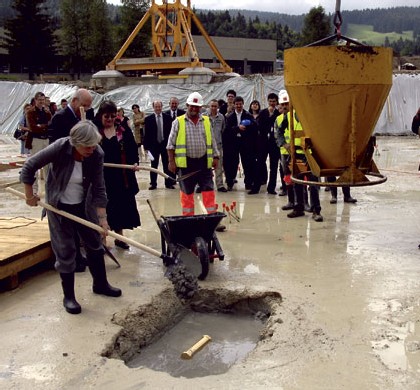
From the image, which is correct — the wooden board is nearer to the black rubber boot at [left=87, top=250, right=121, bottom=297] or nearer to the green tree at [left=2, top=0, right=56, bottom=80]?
the black rubber boot at [left=87, top=250, right=121, bottom=297]

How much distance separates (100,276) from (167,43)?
87.5 feet

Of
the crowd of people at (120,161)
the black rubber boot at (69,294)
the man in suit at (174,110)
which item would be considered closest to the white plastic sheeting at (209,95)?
the crowd of people at (120,161)

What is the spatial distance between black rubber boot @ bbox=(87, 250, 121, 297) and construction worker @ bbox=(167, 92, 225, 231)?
6.05 ft

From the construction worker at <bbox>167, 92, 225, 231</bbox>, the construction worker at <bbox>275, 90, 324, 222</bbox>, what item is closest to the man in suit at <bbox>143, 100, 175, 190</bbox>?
the construction worker at <bbox>275, 90, 324, 222</bbox>

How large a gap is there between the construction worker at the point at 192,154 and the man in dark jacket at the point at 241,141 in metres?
3.31

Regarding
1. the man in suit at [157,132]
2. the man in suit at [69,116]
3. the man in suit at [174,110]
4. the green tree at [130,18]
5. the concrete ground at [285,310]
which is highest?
the green tree at [130,18]

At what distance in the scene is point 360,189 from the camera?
10586 mm

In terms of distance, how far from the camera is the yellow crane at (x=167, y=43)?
28048mm

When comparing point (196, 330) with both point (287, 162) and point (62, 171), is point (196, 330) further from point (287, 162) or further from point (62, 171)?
point (287, 162)

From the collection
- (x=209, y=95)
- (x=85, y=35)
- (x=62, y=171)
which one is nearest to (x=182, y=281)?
(x=62, y=171)

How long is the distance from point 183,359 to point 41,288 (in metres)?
1.92

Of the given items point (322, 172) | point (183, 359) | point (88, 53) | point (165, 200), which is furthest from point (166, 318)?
point (88, 53)

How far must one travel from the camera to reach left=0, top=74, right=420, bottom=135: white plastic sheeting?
21562 millimetres

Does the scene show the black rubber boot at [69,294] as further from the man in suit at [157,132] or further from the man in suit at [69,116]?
the man in suit at [157,132]
